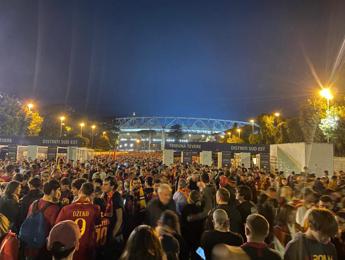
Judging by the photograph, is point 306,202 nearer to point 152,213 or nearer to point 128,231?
point 152,213

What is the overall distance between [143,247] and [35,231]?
8.08ft

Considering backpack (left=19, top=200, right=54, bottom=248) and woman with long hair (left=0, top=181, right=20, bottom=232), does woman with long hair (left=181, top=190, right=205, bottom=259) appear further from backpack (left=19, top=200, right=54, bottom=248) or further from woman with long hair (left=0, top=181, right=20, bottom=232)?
woman with long hair (left=0, top=181, right=20, bottom=232)

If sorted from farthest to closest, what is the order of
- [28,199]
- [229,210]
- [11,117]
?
[11,117] → [28,199] → [229,210]

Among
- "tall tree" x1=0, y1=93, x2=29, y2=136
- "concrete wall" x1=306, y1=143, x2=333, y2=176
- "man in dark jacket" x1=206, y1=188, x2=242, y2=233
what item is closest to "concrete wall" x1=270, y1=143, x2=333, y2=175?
"concrete wall" x1=306, y1=143, x2=333, y2=176

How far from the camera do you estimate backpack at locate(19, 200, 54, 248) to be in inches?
171

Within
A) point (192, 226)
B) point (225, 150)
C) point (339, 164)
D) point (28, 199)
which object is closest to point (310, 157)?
point (225, 150)

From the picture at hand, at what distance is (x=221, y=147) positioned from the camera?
23.6 metres

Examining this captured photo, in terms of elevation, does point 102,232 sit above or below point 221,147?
below

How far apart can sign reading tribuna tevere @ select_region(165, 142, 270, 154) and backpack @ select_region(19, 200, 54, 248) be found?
65.0 feet

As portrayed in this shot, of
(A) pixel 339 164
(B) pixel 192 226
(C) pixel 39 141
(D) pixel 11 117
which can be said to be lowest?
(B) pixel 192 226

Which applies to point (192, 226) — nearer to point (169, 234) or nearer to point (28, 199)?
point (169, 234)

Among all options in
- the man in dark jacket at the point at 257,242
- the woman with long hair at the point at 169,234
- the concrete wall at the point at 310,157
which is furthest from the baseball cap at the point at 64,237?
the concrete wall at the point at 310,157

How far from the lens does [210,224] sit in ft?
17.8

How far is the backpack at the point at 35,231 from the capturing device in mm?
4340
